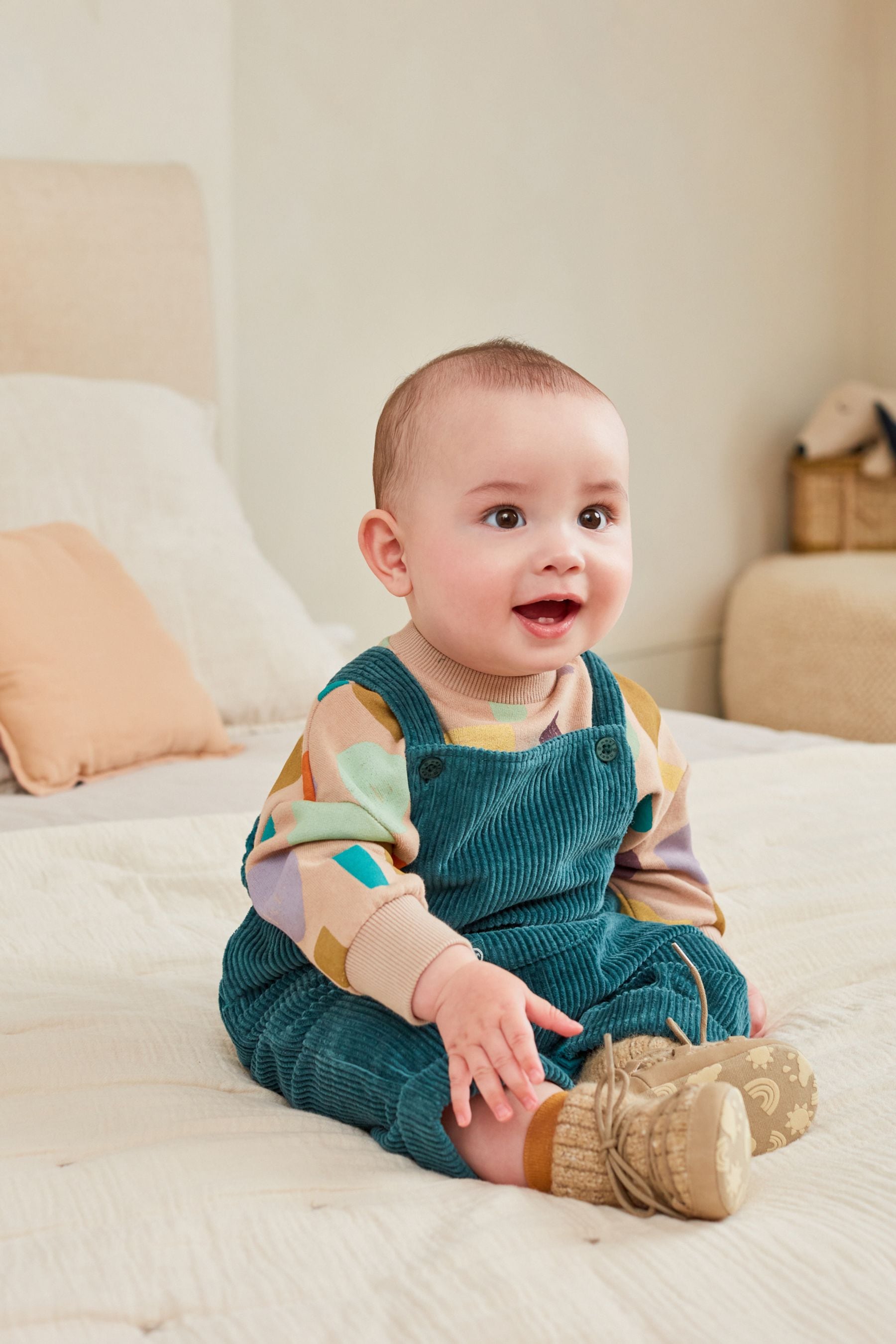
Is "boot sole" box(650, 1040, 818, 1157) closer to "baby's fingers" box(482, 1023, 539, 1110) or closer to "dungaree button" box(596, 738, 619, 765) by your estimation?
"baby's fingers" box(482, 1023, 539, 1110)

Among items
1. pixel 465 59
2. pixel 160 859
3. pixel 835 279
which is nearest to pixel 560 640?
pixel 160 859

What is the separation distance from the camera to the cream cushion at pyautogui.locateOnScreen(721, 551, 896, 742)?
2.77 m

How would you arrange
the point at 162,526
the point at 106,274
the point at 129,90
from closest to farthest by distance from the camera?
the point at 162,526
the point at 106,274
the point at 129,90

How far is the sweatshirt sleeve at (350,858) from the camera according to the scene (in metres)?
0.72

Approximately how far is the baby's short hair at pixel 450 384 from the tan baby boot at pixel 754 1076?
401mm

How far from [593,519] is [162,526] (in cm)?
111

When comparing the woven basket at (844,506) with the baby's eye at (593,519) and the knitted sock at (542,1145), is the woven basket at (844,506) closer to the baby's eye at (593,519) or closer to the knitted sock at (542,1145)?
the baby's eye at (593,519)

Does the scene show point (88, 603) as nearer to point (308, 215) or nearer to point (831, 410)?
point (308, 215)

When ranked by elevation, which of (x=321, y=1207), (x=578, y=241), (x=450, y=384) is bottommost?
(x=321, y=1207)

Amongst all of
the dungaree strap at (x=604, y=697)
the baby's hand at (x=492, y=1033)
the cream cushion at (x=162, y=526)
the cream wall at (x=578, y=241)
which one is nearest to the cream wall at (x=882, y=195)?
the cream wall at (x=578, y=241)

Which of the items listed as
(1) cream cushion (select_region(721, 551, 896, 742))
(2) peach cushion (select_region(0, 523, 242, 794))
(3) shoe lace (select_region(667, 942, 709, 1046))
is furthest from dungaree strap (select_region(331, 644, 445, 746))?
(1) cream cushion (select_region(721, 551, 896, 742))

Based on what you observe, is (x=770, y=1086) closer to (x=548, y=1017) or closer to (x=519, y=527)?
(x=548, y=1017)

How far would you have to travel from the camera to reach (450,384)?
33.5 inches

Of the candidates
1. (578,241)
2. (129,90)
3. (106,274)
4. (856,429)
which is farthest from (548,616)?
(856,429)
